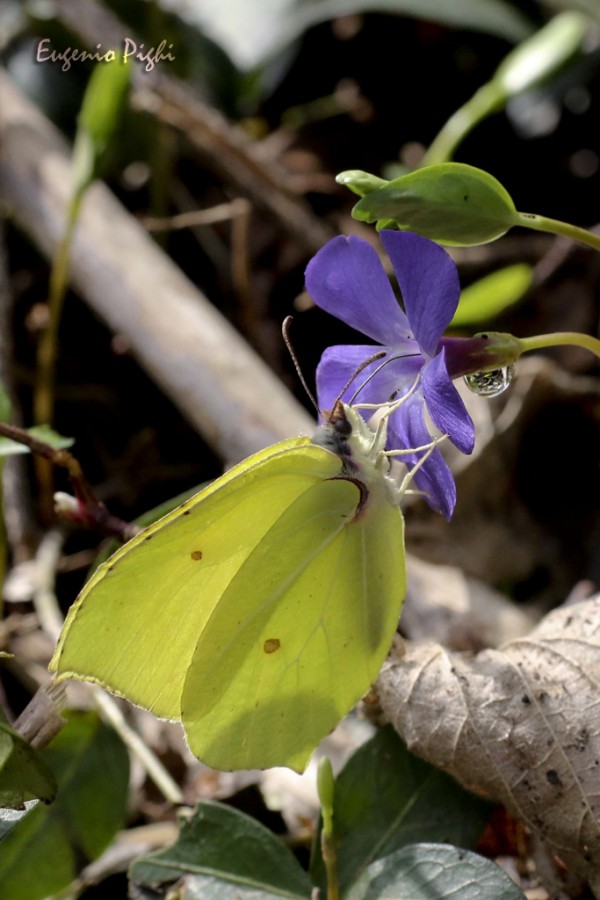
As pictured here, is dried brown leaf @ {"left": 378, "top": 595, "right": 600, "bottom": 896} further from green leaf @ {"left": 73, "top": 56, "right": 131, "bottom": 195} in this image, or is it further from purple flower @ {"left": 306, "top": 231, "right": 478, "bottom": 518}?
green leaf @ {"left": 73, "top": 56, "right": 131, "bottom": 195}

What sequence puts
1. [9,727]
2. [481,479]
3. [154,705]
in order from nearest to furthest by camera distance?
[9,727], [154,705], [481,479]

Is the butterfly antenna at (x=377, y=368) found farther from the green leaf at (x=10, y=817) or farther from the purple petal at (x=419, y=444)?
the green leaf at (x=10, y=817)

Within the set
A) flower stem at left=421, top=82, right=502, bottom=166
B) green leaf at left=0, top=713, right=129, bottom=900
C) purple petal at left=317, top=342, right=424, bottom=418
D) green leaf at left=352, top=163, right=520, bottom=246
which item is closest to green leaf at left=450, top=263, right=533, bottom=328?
flower stem at left=421, top=82, right=502, bottom=166

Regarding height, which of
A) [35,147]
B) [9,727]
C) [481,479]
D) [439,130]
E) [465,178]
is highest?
[35,147]

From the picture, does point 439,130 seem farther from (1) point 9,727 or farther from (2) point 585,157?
(1) point 9,727

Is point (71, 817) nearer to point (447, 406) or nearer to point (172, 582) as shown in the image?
point (172, 582)

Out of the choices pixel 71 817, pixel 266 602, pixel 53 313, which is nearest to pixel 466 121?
pixel 53 313

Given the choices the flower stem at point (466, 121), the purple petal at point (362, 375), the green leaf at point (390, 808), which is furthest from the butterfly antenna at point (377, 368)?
the flower stem at point (466, 121)

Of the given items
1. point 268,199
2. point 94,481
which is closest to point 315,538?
point 94,481
